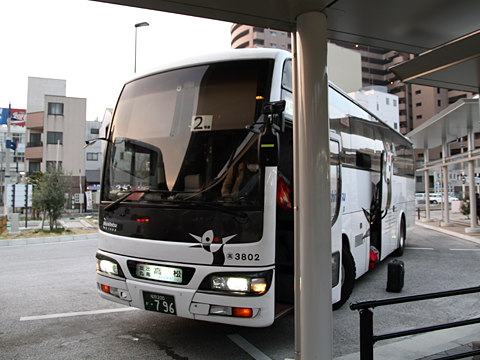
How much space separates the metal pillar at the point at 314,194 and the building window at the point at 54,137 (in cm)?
4844

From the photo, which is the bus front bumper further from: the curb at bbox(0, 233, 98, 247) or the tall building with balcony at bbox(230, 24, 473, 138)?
the tall building with balcony at bbox(230, 24, 473, 138)

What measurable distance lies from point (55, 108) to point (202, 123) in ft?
158


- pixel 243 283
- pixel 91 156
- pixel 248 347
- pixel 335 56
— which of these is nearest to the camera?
pixel 243 283

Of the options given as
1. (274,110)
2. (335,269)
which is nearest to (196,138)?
(274,110)

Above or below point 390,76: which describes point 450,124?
below

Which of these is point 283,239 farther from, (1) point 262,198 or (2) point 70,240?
(2) point 70,240

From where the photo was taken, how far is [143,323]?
16.5ft

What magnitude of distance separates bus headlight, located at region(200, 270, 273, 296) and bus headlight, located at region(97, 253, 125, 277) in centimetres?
132

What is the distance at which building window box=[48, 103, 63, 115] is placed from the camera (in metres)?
45.6

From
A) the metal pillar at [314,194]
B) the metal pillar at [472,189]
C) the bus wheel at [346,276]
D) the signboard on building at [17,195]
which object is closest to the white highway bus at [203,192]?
the metal pillar at [314,194]

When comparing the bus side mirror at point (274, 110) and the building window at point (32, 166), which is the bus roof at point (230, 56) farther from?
Answer: the building window at point (32, 166)

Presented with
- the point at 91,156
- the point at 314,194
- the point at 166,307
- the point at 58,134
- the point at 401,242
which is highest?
the point at 58,134

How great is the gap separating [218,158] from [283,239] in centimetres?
164

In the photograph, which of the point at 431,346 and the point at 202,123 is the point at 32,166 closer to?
the point at 202,123
